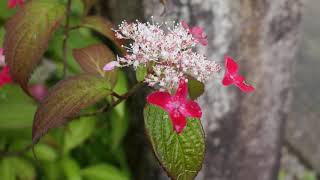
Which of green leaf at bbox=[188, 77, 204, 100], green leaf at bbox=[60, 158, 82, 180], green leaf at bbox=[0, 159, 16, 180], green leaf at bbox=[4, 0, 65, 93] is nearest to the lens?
green leaf at bbox=[188, 77, 204, 100]

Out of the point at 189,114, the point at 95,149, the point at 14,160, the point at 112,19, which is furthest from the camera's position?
the point at 95,149

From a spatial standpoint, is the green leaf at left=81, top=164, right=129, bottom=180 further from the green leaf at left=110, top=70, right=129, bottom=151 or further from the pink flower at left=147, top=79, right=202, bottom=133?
the pink flower at left=147, top=79, right=202, bottom=133

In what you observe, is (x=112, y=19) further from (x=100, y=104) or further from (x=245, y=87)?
(x=245, y=87)

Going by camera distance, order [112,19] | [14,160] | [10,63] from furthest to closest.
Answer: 1. [112,19]
2. [14,160]
3. [10,63]

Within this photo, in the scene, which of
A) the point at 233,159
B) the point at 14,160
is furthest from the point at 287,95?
the point at 14,160

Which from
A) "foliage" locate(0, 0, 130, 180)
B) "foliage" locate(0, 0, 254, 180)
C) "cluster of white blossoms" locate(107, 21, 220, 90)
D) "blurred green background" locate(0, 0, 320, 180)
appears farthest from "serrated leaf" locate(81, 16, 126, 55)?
"cluster of white blossoms" locate(107, 21, 220, 90)

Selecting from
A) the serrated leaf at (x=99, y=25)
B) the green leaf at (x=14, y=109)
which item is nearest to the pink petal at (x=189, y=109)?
the serrated leaf at (x=99, y=25)

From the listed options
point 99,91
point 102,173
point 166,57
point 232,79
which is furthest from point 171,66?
point 102,173
